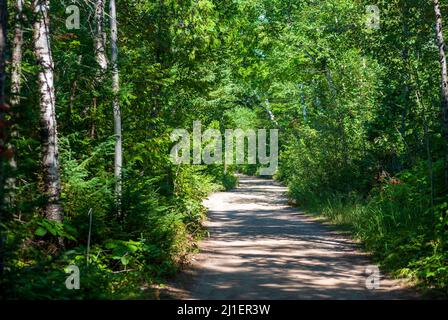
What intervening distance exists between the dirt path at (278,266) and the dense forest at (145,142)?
538 mm

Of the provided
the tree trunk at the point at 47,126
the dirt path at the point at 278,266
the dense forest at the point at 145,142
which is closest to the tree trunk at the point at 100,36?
the dense forest at the point at 145,142

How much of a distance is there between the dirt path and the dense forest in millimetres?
538

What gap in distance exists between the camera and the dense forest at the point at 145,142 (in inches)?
286

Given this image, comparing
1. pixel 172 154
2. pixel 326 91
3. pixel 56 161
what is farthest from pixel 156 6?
pixel 326 91

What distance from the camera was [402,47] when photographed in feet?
41.7

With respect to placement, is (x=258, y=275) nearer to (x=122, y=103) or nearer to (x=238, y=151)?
(x=122, y=103)

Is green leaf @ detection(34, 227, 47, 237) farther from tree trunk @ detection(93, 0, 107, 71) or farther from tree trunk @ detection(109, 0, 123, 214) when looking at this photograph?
tree trunk @ detection(93, 0, 107, 71)

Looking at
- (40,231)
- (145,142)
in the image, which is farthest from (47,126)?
(145,142)

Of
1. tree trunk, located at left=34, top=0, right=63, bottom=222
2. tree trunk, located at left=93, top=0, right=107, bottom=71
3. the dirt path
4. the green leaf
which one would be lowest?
the dirt path

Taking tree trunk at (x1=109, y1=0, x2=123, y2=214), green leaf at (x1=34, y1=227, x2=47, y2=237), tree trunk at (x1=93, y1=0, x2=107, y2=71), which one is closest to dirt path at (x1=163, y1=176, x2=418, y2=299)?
green leaf at (x1=34, y1=227, x2=47, y2=237)

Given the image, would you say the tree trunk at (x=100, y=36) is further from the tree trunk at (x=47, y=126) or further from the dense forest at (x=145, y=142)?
the tree trunk at (x=47, y=126)

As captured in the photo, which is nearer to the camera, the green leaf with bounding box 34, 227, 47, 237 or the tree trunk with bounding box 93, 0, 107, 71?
the green leaf with bounding box 34, 227, 47, 237

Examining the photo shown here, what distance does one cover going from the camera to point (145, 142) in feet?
37.0

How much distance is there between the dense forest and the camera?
727 cm
